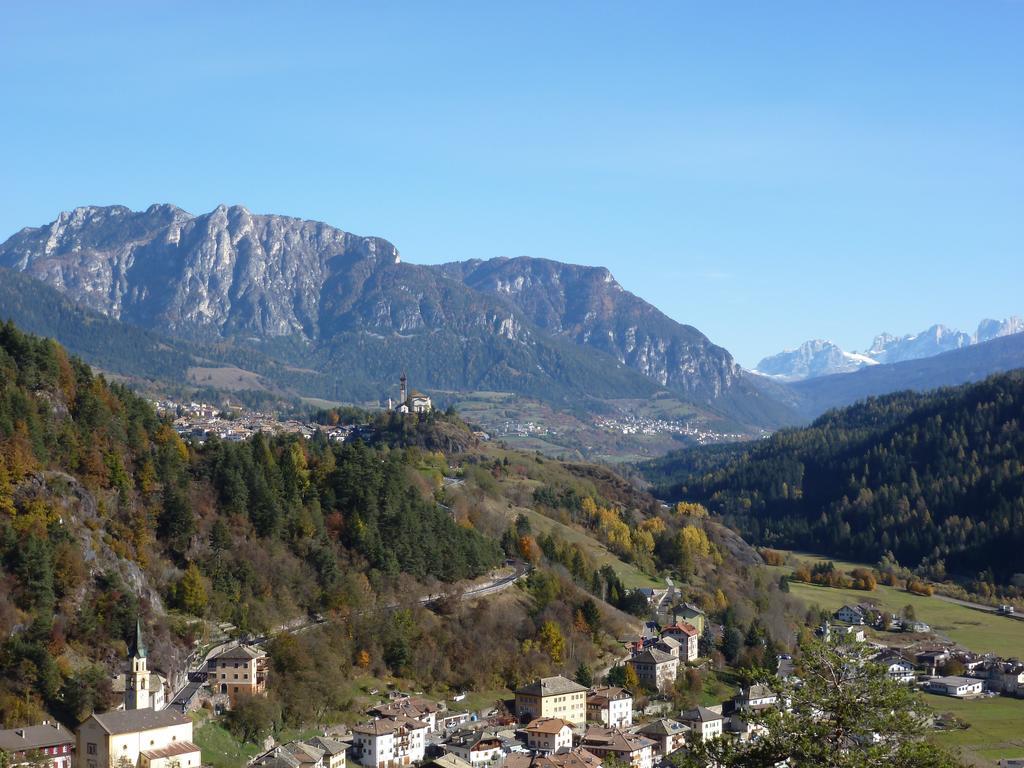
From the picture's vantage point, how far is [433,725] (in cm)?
7100

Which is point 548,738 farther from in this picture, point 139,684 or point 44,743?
point 44,743

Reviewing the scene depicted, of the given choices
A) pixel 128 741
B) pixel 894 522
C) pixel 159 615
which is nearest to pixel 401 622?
pixel 159 615

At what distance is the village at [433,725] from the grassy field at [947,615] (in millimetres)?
25524

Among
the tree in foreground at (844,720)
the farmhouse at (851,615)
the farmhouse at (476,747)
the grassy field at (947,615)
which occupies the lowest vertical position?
the grassy field at (947,615)

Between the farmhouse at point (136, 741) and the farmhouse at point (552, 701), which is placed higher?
the farmhouse at point (136, 741)

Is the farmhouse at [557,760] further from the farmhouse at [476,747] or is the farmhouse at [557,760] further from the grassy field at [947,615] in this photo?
the grassy field at [947,615]

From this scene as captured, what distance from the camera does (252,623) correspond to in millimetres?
73938

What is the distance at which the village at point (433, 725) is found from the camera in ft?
182

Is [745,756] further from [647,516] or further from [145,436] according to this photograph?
[647,516]

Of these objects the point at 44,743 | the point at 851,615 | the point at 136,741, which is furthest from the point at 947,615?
the point at 44,743

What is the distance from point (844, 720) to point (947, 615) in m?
110

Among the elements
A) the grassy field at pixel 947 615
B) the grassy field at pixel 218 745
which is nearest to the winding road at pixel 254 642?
the grassy field at pixel 218 745

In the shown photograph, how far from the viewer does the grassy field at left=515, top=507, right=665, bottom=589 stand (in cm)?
11800

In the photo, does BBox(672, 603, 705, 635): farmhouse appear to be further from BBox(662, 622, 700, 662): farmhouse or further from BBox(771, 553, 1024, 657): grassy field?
BBox(771, 553, 1024, 657): grassy field
